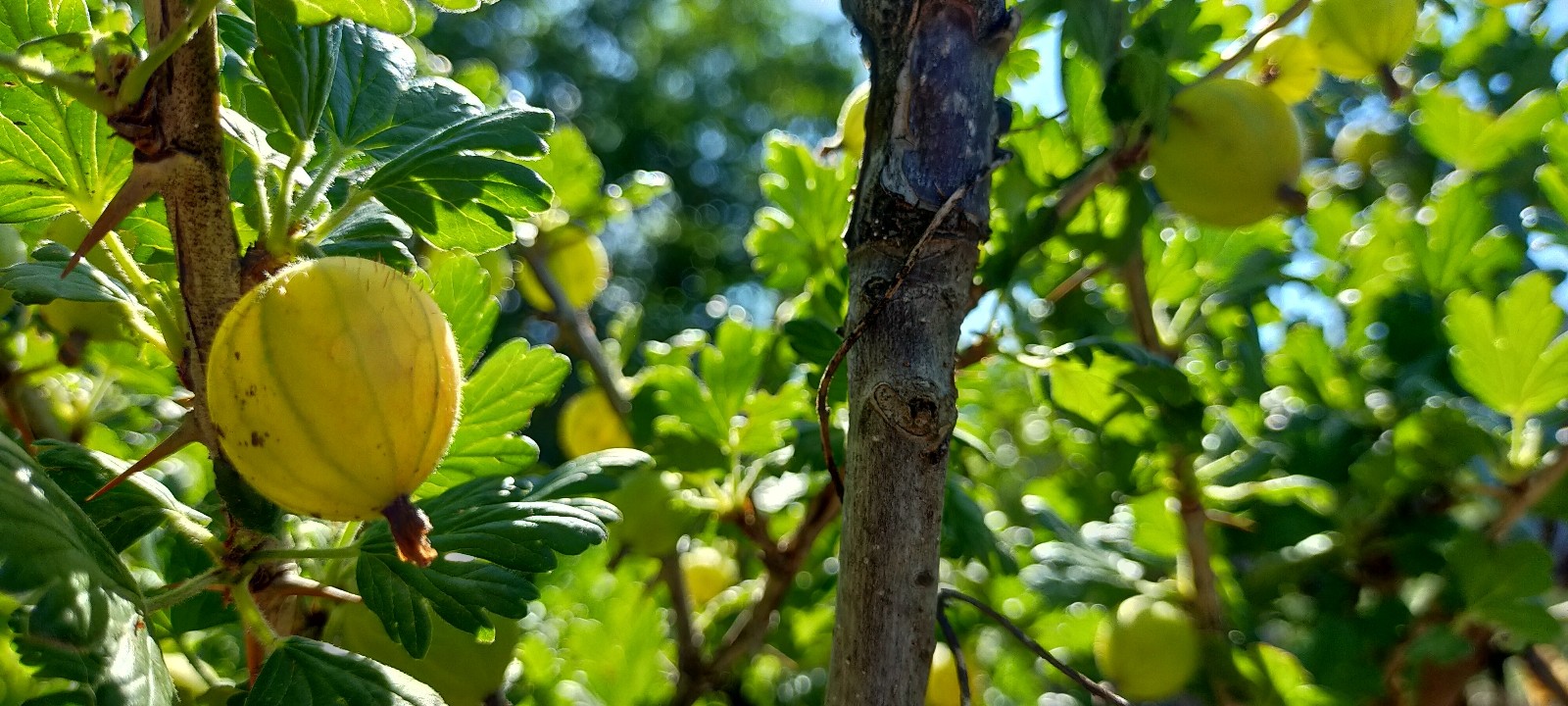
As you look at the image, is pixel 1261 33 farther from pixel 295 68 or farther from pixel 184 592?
pixel 184 592

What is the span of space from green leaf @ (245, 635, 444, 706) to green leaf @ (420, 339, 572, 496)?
0.76 feet

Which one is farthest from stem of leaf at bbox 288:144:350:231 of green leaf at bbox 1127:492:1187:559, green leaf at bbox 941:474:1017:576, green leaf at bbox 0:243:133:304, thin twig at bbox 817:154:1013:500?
green leaf at bbox 1127:492:1187:559

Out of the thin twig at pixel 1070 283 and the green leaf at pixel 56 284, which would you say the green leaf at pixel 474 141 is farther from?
the thin twig at pixel 1070 283

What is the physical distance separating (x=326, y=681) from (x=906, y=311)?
393 mm

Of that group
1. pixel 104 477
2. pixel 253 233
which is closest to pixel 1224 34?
pixel 253 233

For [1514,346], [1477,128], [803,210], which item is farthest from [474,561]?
[1477,128]

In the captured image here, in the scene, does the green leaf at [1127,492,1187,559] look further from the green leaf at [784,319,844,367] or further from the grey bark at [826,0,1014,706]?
the grey bark at [826,0,1014,706]

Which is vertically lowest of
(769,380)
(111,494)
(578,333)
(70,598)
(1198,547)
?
(70,598)

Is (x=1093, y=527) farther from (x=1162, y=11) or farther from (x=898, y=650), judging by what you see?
(x=898, y=650)

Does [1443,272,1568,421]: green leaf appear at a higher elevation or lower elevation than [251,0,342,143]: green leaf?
higher

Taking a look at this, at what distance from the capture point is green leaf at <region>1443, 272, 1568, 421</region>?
124cm

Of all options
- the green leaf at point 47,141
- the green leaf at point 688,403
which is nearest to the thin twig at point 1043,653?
the green leaf at point 688,403

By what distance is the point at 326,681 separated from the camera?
60 cm

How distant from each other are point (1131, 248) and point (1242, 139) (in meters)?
0.14
